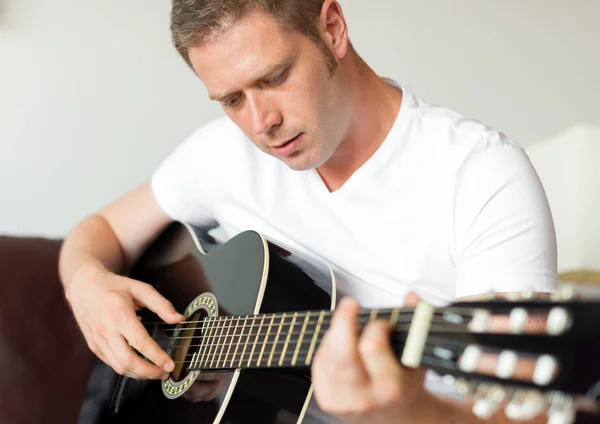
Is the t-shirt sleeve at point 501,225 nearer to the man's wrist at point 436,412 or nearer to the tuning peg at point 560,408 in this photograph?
the man's wrist at point 436,412

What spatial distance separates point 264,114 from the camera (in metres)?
1.13

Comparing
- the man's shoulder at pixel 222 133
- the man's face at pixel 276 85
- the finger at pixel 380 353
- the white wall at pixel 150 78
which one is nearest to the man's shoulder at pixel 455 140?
the man's face at pixel 276 85

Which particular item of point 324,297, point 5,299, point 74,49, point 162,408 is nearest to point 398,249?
point 324,297

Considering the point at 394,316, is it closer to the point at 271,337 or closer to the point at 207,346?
the point at 271,337

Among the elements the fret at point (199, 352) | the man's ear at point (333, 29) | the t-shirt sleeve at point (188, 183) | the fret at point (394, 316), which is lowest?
the fret at point (199, 352)

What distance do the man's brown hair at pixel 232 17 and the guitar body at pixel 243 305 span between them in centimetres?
33

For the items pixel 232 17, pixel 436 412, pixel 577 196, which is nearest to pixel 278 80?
pixel 232 17

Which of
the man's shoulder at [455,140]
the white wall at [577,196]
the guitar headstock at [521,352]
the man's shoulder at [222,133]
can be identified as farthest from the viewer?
the white wall at [577,196]

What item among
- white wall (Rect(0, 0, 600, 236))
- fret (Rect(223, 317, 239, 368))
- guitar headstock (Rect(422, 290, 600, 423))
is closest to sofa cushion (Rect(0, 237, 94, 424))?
white wall (Rect(0, 0, 600, 236))

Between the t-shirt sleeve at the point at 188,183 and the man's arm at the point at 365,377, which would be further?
the t-shirt sleeve at the point at 188,183

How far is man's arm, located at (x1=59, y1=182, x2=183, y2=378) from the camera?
127cm

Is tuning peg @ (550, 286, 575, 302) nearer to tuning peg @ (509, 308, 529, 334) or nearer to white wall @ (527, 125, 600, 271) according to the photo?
tuning peg @ (509, 308, 529, 334)

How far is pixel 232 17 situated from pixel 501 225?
52cm

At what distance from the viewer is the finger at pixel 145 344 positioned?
1218 millimetres
